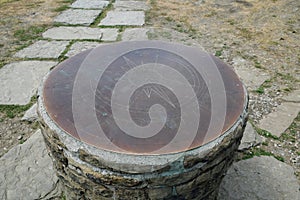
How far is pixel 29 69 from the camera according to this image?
138 inches

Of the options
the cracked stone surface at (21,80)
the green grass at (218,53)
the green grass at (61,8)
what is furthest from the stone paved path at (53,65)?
the green grass at (218,53)

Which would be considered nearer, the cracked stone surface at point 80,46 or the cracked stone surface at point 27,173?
the cracked stone surface at point 27,173

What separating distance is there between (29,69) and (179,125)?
8.59ft

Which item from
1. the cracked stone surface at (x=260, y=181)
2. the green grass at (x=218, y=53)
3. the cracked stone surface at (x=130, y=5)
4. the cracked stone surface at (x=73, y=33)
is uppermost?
the cracked stone surface at (x=130, y=5)

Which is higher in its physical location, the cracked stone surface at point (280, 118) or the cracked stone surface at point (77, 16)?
the cracked stone surface at point (77, 16)

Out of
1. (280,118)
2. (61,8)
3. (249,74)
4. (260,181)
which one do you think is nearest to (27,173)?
(260,181)

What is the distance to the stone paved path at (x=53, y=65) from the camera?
214cm

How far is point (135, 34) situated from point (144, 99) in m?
2.78

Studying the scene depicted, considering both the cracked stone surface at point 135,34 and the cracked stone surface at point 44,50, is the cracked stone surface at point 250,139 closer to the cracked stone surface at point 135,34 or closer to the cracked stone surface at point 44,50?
the cracked stone surface at point 135,34

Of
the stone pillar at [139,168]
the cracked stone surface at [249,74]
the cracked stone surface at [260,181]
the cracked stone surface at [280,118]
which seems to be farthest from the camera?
the cracked stone surface at [249,74]

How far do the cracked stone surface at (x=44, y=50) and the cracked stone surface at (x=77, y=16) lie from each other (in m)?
0.76

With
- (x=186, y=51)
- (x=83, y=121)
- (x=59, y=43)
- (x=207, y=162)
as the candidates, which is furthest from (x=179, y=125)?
(x=59, y=43)

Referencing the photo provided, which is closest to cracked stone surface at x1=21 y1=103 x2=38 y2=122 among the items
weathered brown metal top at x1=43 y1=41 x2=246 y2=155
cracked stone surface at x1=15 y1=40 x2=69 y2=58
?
weathered brown metal top at x1=43 y1=41 x2=246 y2=155

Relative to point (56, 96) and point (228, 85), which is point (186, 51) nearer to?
point (228, 85)
